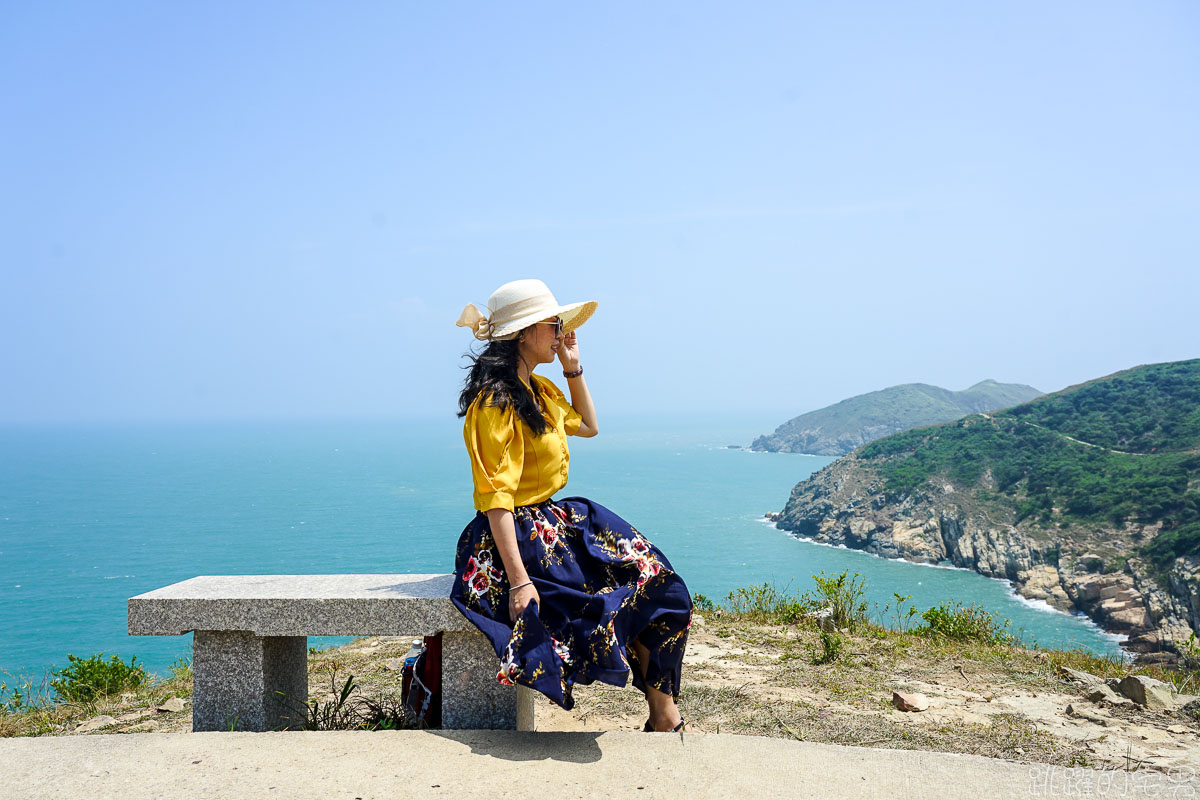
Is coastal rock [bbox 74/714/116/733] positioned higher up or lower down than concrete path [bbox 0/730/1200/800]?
lower down

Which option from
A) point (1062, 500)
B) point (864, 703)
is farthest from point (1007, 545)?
point (864, 703)

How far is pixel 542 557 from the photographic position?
332 centimetres

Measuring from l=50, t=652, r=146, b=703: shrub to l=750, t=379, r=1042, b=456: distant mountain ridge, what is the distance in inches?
6562

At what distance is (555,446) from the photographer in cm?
348

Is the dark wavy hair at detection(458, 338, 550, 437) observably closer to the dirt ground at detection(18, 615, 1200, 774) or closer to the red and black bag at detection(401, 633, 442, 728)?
the red and black bag at detection(401, 633, 442, 728)

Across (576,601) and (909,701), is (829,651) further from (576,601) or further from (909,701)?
(576,601)

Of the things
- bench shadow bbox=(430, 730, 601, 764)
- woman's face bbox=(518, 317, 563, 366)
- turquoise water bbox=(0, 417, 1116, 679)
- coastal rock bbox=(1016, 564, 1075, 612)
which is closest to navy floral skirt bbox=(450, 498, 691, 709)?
Answer: bench shadow bbox=(430, 730, 601, 764)

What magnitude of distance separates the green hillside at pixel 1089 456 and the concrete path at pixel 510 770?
173 feet

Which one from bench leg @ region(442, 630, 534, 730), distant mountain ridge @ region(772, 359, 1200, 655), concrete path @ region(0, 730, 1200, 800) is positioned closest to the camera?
concrete path @ region(0, 730, 1200, 800)

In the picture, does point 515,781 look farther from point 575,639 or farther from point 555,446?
point 555,446

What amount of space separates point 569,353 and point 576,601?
3.72 feet

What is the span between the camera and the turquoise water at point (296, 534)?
48469 mm

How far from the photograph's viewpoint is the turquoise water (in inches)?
1908

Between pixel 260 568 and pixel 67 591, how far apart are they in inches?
460
